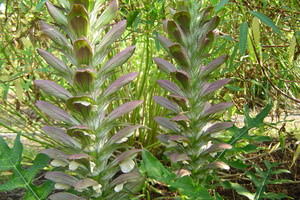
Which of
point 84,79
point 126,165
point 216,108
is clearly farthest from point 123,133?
point 216,108

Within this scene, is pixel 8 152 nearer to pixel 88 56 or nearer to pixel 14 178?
pixel 14 178

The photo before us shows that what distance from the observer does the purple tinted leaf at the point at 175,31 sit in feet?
3.08

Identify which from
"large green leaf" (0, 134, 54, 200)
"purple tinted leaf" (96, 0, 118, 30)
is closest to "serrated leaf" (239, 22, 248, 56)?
"purple tinted leaf" (96, 0, 118, 30)

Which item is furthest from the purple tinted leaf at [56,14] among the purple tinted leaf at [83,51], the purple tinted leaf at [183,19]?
the purple tinted leaf at [183,19]

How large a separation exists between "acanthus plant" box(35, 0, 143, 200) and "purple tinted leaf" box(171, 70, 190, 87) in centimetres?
14

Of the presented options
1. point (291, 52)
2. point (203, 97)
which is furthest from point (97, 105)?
point (291, 52)

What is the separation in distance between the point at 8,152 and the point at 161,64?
693 mm

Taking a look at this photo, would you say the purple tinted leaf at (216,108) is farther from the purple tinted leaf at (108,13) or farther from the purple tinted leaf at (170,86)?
the purple tinted leaf at (108,13)

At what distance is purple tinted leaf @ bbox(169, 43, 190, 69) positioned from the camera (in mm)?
923

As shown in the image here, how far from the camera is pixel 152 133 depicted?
2.12m

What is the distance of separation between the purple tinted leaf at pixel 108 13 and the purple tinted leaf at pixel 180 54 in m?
0.19

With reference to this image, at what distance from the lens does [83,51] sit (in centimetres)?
85

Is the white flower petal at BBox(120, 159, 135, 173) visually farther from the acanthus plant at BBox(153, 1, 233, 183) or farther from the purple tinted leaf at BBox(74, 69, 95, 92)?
the purple tinted leaf at BBox(74, 69, 95, 92)

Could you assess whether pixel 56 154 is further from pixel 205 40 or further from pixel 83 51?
pixel 205 40
